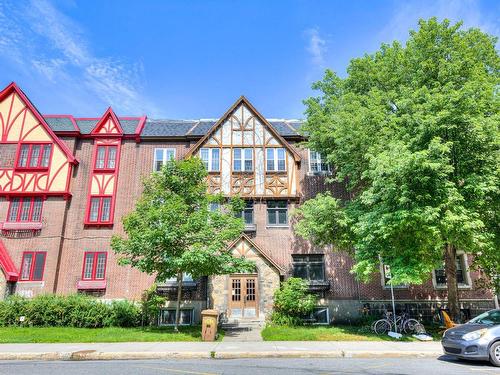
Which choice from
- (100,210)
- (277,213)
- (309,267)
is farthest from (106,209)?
(309,267)

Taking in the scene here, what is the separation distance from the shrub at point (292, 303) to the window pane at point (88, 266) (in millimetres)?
11214

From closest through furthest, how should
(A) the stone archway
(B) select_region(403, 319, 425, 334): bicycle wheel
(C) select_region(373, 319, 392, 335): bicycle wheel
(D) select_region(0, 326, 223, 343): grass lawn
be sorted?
(D) select_region(0, 326, 223, 343): grass lawn → (B) select_region(403, 319, 425, 334): bicycle wheel → (C) select_region(373, 319, 392, 335): bicycle wheel → (A) the stone archway

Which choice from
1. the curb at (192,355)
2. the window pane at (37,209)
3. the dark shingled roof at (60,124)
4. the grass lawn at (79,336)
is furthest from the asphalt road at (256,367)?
the dark shingled roof at (60,124)

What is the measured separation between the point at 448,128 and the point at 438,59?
5.13m

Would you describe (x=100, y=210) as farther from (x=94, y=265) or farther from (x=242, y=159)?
(x=242, y=159)

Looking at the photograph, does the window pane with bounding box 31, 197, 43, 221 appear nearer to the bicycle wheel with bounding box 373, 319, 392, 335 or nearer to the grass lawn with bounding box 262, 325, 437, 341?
the grass lawn with bounding box 262, 325, 437, 341

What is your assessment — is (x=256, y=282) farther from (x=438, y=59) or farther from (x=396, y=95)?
(x=438, y=59)

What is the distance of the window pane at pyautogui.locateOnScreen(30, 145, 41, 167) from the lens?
73.6ft

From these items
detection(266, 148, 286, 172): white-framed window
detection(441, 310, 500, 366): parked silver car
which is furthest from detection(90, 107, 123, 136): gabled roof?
detection(441, 310, 500, 366): parked silver car

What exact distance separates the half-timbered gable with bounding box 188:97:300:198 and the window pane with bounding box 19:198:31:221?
418 inches

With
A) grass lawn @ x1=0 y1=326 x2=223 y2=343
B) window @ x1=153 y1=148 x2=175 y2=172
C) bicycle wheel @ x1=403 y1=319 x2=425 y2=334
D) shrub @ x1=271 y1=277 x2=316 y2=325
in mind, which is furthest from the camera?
window @ x1=153 y1=148 x2=175 y2=172

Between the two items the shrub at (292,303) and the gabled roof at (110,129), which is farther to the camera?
the gabled roof at (110,129)

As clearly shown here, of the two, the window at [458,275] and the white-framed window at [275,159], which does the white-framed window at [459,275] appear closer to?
the window at [458,275]

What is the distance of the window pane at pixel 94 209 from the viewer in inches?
870
